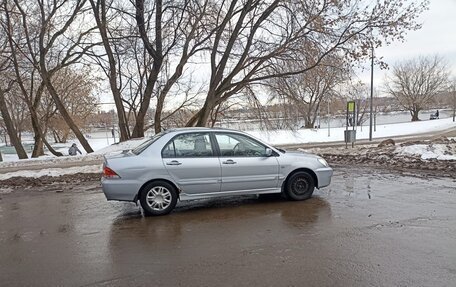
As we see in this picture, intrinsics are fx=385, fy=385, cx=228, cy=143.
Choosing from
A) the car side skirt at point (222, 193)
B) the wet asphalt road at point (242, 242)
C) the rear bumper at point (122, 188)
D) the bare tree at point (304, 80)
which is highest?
the bare tree at point (304, 80)

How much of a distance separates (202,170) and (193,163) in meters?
0.20

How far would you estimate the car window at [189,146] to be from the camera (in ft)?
22.3

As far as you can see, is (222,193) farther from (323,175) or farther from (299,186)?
(323,175)

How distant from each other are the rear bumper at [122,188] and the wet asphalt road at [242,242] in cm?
40

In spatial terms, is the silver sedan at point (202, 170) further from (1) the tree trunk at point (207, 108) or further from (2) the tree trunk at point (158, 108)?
(2) the tree trunk at point (158, 108)

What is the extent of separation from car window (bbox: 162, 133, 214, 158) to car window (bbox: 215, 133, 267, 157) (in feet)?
0.76

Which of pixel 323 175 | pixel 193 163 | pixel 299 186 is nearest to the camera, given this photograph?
pixel 193 163

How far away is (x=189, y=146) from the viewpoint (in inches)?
272

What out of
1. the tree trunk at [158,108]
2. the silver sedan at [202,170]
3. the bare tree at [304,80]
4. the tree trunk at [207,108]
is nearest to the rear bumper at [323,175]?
the silver sedan at [202,170]

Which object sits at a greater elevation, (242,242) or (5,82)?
(5,82)

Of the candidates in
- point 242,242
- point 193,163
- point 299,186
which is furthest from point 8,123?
point 242,242

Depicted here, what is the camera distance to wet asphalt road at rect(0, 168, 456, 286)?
4.07 metres

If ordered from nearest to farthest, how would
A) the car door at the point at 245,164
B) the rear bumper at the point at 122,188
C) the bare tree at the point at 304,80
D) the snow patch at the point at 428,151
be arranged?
the rear bumper at the point at 122,188 → the car door at the point at 245,164 → the snow patch at the point at 428,151 → the bare tree at the point at 304,80

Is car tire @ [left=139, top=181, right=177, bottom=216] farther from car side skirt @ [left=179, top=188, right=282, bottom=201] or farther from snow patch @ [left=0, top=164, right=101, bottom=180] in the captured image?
snow patch @ [left=0, top=164, right=101, bottom=180]
